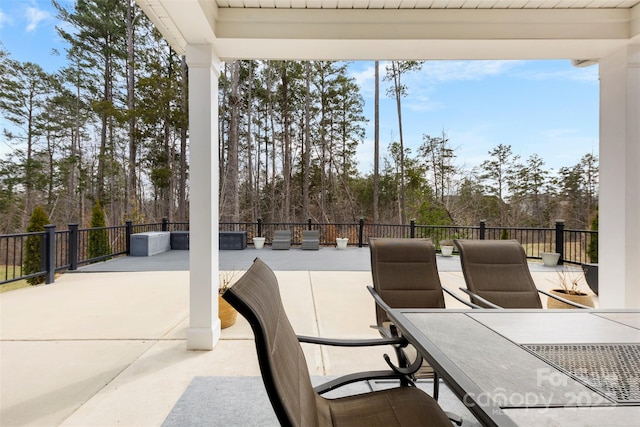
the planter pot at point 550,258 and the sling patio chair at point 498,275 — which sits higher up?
the sling patio chair at point 498,275

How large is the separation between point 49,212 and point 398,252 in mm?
15592

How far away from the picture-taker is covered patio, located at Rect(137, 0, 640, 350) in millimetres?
2527

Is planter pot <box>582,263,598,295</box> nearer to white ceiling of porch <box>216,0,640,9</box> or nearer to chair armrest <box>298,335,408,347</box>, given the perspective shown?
white ceiling of porch <box>216,0,640,9</box>

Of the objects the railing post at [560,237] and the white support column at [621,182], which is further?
the railing post at [560,237]

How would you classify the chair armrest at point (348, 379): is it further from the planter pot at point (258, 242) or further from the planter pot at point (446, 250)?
the planter pot at point (258, 242)

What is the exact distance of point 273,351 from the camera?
2.39 feet

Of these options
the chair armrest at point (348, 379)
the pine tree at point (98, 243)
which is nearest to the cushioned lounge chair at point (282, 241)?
the pine tree at point (98, 243)

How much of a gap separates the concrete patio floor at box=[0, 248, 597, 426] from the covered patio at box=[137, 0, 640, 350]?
416mm

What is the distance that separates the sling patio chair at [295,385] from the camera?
0.68 m

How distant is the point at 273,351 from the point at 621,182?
346cm

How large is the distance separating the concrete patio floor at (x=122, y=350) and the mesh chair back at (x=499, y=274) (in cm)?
99

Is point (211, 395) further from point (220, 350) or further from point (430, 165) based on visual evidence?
point (430, 165)

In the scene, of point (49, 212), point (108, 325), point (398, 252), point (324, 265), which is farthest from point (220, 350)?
point (49, 212)

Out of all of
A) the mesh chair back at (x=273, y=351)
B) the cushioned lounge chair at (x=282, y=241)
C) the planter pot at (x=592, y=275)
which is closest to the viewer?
the mesh chair back at (x=273, y=351)
